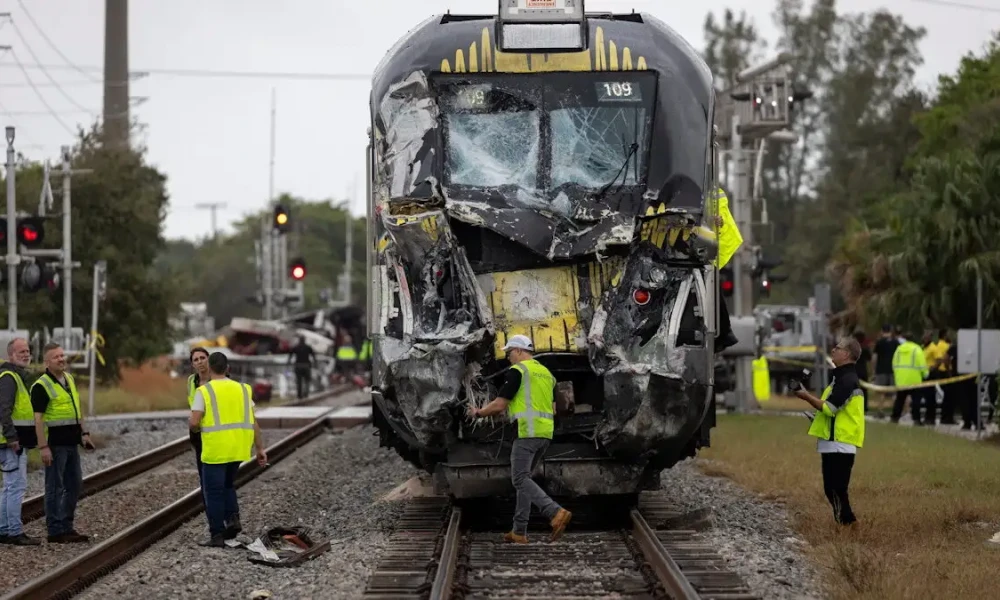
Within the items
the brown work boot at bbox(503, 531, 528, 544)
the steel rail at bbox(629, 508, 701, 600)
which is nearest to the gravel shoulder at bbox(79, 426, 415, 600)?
the brown work boot at bbox(503, 531, 528, 544)

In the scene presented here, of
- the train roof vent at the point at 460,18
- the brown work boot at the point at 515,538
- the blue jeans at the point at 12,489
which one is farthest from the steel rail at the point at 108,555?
the train roof vent at the point at 460,18

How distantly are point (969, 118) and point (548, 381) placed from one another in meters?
35.3

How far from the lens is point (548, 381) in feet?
40.5

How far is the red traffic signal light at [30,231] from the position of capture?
26516mm

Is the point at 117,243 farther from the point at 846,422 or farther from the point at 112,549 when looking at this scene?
the point at 846,422

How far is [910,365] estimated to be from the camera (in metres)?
27.8

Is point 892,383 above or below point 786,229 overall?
below

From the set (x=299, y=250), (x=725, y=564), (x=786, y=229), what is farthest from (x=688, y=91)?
(x=299, y=250)

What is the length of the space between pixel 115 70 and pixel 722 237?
3270 centimetres

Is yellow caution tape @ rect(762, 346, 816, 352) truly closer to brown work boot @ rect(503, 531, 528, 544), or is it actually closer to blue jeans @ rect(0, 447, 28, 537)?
brown work boot @ rect(503, 531, 528, 544)

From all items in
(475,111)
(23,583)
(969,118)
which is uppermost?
(969,118)

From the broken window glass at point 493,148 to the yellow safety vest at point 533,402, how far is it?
1.66 meters

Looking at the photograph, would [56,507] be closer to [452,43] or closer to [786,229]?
[452,43]

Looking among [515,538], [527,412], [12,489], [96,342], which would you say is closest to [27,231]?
[96,342]
